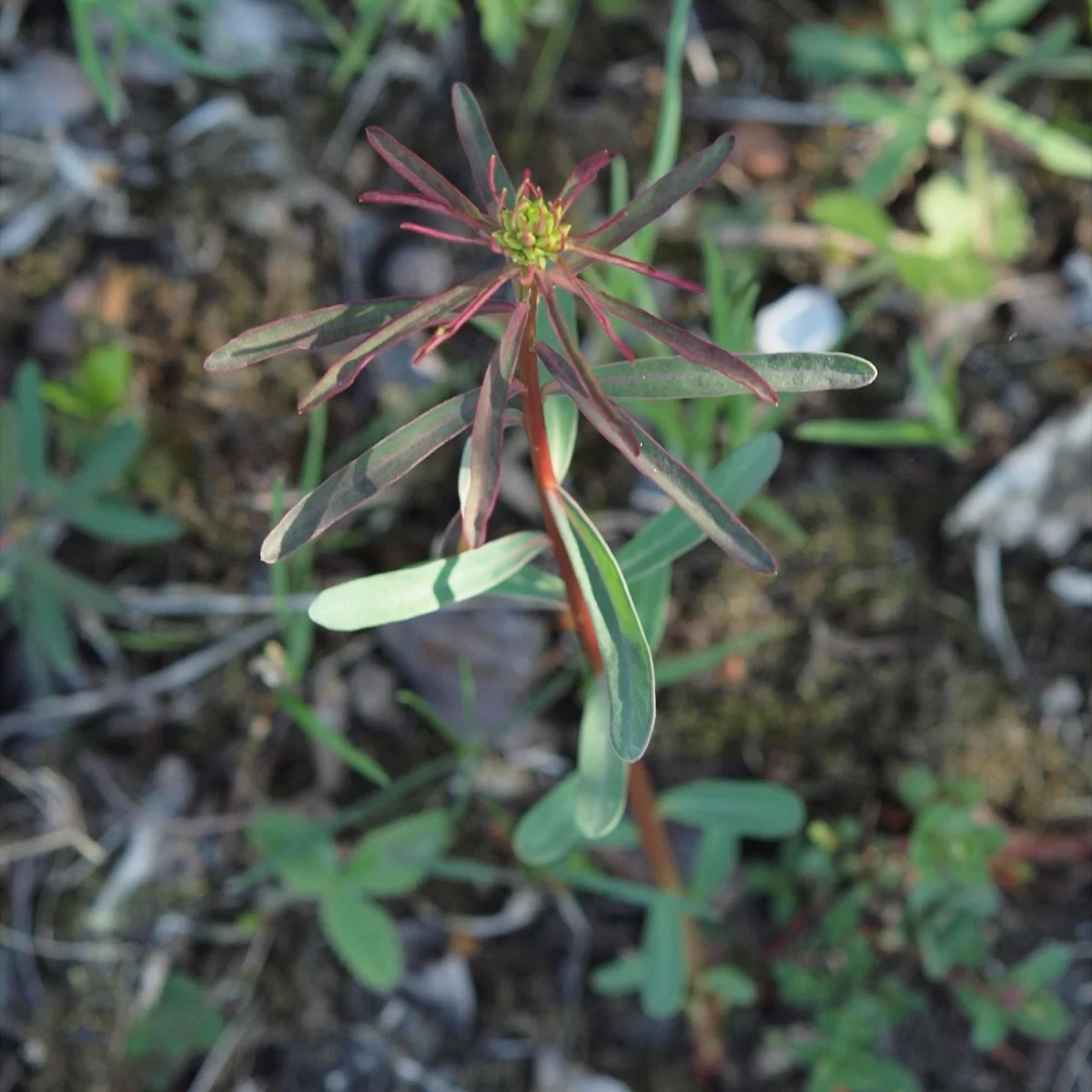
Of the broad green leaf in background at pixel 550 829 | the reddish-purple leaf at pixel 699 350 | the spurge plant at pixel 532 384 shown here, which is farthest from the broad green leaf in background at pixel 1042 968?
the reddish-purple leaf at pixel 699 350

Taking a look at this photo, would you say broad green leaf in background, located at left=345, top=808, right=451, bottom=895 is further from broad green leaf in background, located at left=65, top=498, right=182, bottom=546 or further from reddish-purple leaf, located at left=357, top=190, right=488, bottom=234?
reddish-purple leaf, located at left=357, top=190, right=488, bottom=234

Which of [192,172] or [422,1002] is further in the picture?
[192,172]

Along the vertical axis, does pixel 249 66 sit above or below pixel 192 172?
above

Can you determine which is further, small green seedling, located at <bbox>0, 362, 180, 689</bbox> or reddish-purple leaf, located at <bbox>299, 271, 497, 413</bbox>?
small green seedling, located at <bbox>0, 362, 180, 689</bbox>

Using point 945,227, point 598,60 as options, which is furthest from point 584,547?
point 598,60

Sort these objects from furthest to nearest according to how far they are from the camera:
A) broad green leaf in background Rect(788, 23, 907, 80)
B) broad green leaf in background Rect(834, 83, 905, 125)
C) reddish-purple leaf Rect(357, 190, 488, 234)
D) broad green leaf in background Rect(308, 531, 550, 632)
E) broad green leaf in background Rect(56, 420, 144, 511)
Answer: broad green leaf in background Rect(788, 23, 907, 80)
broad green leaf in background Rect(834, 83, 905, 125)
broad green leaf in background Rect(56, 420, 144, 511)
broad green leaf in background Rect(308, 531, 550, 632)
reddish-purple leaf Rect(357, 190, 488, 234)

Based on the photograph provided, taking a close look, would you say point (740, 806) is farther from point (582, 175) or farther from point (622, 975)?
point (582, 175)

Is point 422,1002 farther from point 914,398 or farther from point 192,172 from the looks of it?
point 192,172

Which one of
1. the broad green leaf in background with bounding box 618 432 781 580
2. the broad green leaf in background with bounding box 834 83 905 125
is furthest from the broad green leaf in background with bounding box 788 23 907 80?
the broad green leaf in background with bounding box 618 432 781 580
